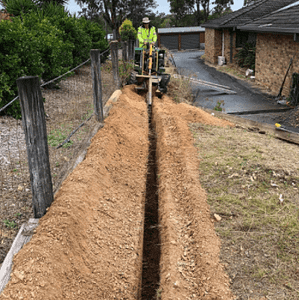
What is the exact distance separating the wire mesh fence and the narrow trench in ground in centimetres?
151

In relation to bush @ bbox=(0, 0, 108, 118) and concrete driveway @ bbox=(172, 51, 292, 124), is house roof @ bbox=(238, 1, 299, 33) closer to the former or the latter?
concrete driveway @ bbox=(172, 51, 292, 124)

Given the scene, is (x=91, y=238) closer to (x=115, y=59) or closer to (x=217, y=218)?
(x=217, y=218)

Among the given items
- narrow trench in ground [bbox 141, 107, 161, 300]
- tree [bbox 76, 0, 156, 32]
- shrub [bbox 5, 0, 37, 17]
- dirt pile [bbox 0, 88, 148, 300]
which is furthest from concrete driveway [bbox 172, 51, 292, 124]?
tree [bbox 76, 0, 156, 32]

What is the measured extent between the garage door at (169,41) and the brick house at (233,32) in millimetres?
13024

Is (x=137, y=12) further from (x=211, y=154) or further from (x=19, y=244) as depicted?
(x=19, y=244)

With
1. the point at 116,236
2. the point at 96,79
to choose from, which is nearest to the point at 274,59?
the point at 96,79

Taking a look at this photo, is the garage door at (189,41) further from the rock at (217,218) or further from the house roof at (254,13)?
the rock at (217,218)

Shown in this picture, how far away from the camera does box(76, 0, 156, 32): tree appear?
33.5 meters

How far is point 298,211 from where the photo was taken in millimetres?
4883

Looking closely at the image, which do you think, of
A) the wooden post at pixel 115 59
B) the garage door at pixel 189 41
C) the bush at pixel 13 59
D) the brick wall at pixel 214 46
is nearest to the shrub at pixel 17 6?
the wooden post at pixel 115 59

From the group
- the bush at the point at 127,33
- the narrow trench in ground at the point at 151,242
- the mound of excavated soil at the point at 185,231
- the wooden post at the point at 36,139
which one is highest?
the bush at the point at 127,33

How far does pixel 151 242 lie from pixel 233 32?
819 inches

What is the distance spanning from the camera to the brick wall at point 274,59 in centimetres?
1356

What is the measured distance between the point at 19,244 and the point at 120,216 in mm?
1723
